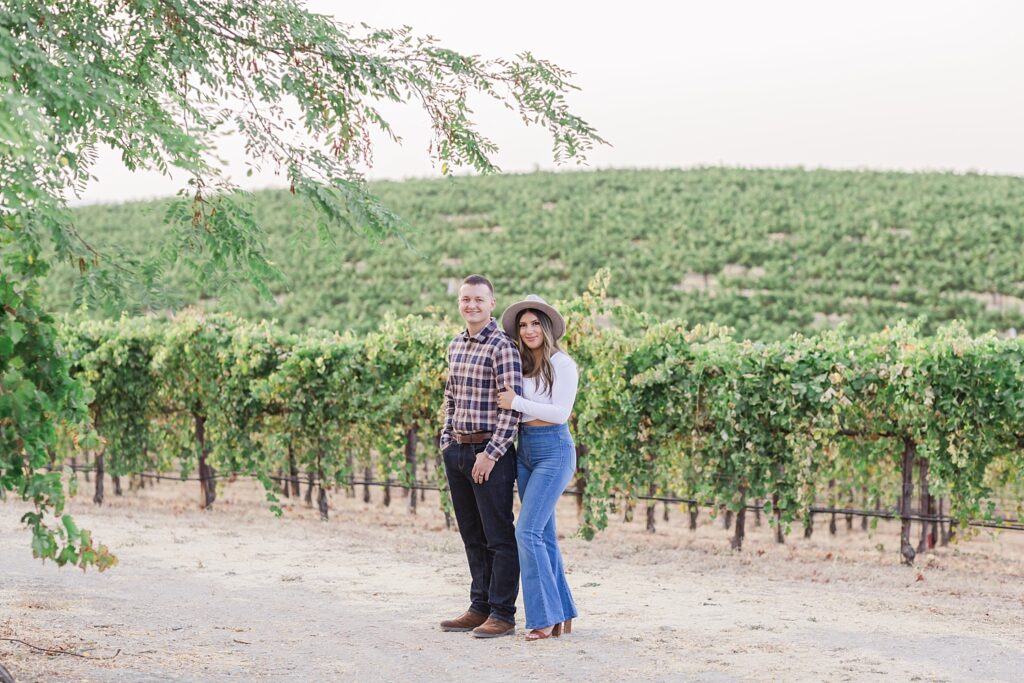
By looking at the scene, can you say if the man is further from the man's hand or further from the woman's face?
the woman's face

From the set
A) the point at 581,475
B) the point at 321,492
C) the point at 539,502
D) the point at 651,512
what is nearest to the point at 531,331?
the point at 539,502

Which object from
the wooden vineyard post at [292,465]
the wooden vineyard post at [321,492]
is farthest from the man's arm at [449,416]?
the wooden vineyard post at [292,465]

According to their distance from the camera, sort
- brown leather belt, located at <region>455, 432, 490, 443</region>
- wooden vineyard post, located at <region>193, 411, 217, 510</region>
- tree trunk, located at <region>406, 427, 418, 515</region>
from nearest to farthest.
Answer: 1. brown leather belt, located at <region>455, 432, 490, 443</region>
2. tree trunk, located at <region>406, 427, 418, 515</region>
3. wooden vineyard post, located at <region>193, 411, 217, 510</region>

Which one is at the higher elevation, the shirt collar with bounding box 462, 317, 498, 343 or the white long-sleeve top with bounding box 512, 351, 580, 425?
the shirt collar with bounding box 462, 317, 498, 343

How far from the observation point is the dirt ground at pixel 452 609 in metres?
5.88

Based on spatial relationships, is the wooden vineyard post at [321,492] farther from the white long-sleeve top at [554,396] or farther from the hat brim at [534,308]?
the white long-sleeve top at [554,396]

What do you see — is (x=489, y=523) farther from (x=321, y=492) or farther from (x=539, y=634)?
(x=321, y=492)

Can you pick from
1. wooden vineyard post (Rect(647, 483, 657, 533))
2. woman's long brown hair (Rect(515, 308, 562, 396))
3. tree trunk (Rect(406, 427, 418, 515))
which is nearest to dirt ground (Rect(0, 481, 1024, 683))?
wooden vineyard post (Rect(647, 483, 657, 533))

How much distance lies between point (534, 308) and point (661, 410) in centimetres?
402

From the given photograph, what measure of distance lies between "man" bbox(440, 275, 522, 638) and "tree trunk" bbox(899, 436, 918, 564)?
468 centimetres

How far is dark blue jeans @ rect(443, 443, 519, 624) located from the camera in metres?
6.05

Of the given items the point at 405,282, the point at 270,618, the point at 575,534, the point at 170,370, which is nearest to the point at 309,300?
the point at 405,282

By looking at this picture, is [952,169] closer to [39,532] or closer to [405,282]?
[405,282]

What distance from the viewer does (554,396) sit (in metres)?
5.92
